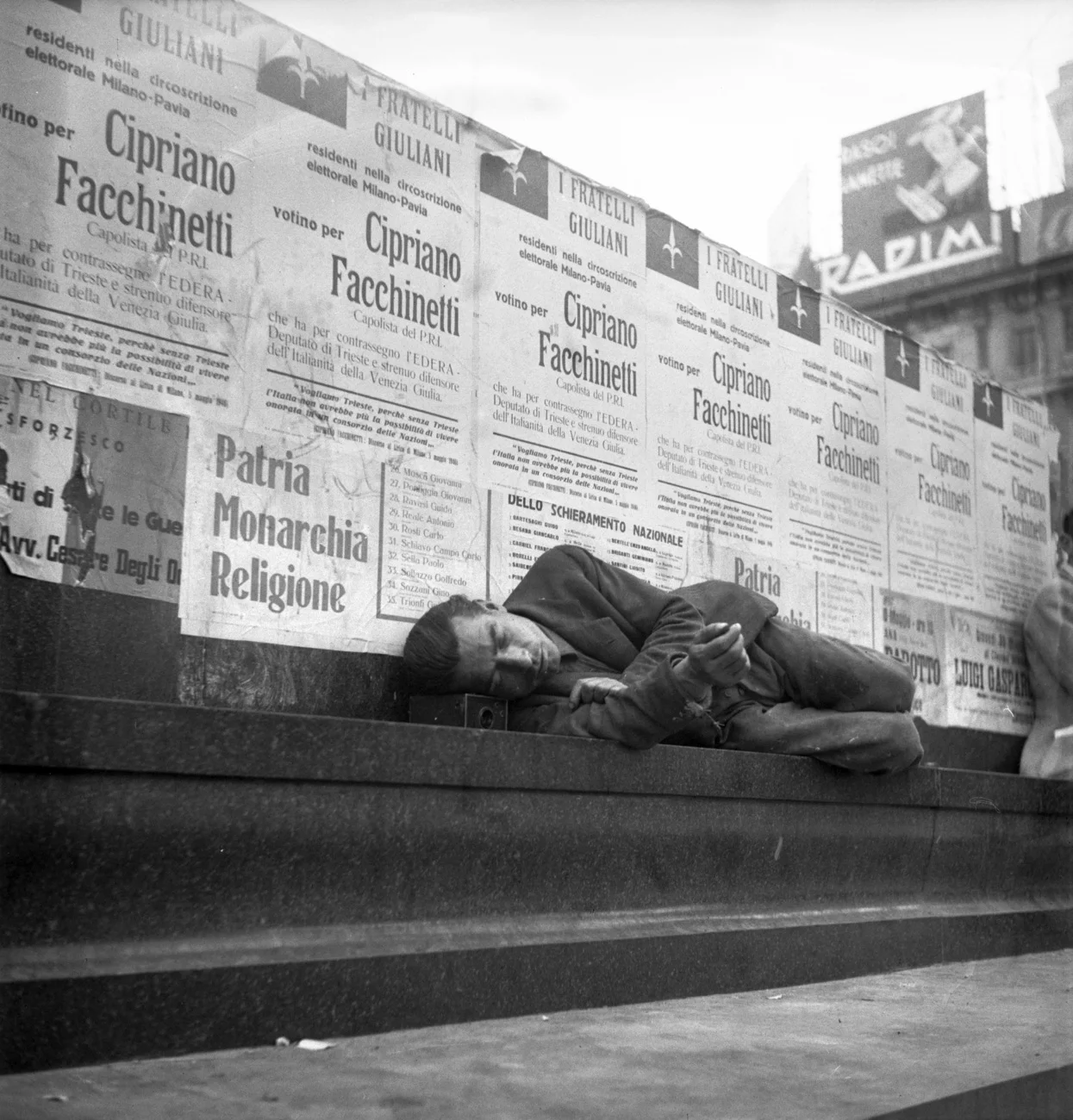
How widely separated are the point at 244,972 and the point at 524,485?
5.19 feet

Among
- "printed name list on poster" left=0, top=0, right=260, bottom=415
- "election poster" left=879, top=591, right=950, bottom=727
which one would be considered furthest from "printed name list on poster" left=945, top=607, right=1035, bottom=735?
"printed name list on poster" left=0, top=0, right=260, bottom=415

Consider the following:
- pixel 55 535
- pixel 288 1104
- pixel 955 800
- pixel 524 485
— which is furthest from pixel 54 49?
pixel 955 800

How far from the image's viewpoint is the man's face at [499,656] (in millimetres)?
2654

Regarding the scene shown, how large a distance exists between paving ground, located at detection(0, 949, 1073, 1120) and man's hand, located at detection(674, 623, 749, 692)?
0.58m

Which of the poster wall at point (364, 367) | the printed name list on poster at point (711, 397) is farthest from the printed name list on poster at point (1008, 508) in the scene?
the printed name list on poster at point (711, 397)

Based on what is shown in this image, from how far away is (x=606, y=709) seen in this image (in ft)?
8.39

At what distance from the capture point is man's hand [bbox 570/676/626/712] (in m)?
2.64

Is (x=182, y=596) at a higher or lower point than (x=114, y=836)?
higher

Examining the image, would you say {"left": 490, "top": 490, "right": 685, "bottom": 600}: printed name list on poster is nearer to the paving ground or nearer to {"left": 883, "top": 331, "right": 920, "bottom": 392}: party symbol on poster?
{"left": 883, "top": 331, "right": 920, "bottom": 392}: party symbol on poster

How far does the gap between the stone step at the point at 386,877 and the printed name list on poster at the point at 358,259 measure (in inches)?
33.4

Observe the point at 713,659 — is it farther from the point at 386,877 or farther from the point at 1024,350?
the point at 1024,350

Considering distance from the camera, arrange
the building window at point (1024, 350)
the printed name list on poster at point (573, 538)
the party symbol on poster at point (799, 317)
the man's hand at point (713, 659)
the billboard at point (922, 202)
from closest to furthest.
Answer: the billboard at point (922, 202)
the building window at point (1024, 350)
the man's hand at point (713, 659)
the printed name list on poster at point (573, 538)
the party symbol on poster at point (799, 317)

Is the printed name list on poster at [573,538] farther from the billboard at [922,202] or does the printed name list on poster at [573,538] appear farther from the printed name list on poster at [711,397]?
the billboard at [922,202]

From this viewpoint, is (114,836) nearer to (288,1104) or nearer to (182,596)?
(288,1104)
